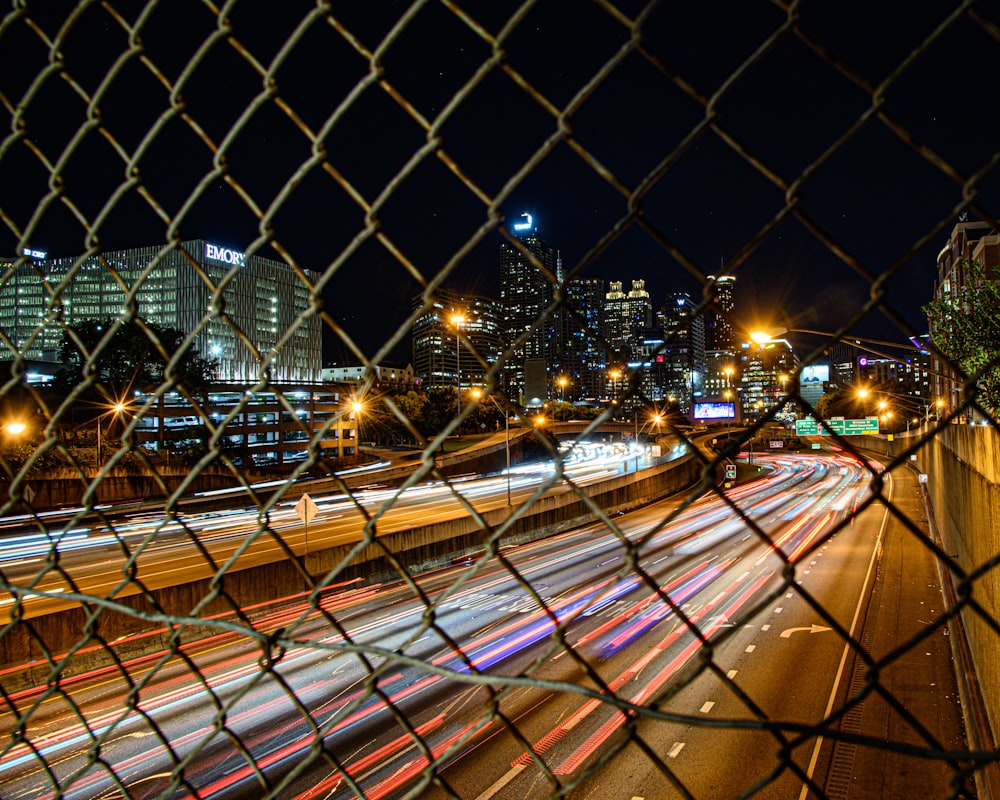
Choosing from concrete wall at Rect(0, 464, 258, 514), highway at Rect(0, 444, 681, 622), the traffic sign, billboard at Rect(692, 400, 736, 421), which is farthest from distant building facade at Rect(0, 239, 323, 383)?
billboard at Rect(692, 400, 736, 421)

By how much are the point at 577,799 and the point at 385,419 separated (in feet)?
244

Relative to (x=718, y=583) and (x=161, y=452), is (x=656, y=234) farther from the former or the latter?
(x=161, y=452)

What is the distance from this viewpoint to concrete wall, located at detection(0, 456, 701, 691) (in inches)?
91.1

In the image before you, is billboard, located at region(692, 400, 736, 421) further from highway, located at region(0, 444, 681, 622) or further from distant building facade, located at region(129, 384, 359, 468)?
distant building facade, located at region(129, 384, 359, 468)

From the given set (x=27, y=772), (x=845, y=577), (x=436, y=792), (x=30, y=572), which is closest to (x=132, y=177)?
(x=436, y=792)

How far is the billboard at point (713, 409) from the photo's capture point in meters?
59.5

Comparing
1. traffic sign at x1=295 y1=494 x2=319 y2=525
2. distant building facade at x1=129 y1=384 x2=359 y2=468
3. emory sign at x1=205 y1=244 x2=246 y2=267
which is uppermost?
emory sign at x1=205 y1=244 x2=246 y2=267

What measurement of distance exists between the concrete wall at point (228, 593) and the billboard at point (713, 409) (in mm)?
30871

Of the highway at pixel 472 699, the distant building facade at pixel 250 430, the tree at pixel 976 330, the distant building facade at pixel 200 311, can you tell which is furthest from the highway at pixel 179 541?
the distant building facade at pixel 250 430

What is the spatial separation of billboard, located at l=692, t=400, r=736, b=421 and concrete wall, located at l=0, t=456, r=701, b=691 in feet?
101

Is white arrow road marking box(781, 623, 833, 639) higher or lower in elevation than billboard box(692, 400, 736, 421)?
lower

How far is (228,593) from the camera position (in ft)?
20.3

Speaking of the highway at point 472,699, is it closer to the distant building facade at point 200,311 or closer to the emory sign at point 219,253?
the distant building facade at point 200,311

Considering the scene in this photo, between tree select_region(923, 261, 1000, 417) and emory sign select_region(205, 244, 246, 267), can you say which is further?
emory sign select_region(205, 244, 246, 267)
